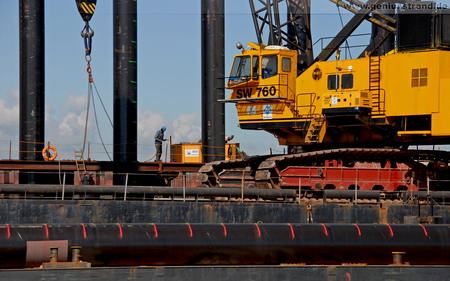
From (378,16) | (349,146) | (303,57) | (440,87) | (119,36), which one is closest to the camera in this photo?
(440,87)

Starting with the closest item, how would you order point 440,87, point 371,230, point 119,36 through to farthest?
point 371,230 < point 440,87 < point 119,36

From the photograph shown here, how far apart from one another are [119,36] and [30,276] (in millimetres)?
19295

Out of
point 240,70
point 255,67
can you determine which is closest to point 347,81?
point 255,67

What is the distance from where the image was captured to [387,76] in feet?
75.9

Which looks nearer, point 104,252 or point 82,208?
point 104,252

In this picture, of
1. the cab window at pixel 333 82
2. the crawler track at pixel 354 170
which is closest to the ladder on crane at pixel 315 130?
the crawler track at pixel 354 170

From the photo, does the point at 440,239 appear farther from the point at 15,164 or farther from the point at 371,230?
the point at 15,164

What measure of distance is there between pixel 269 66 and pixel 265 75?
38cm

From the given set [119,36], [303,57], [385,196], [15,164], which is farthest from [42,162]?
[385,196]

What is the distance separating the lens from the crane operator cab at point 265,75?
2472cm

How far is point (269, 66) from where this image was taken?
24875 millimetres

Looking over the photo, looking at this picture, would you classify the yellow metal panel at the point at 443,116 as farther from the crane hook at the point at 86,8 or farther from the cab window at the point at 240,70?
the crane hook at the point at 86,8

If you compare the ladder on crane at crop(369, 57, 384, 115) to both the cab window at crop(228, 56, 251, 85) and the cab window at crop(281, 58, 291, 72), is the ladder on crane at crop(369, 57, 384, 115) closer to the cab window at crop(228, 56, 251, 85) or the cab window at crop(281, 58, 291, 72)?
the cab window at crop(281, 58, 291, 72)

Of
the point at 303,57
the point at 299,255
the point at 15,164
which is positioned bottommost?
the point at 299,255
